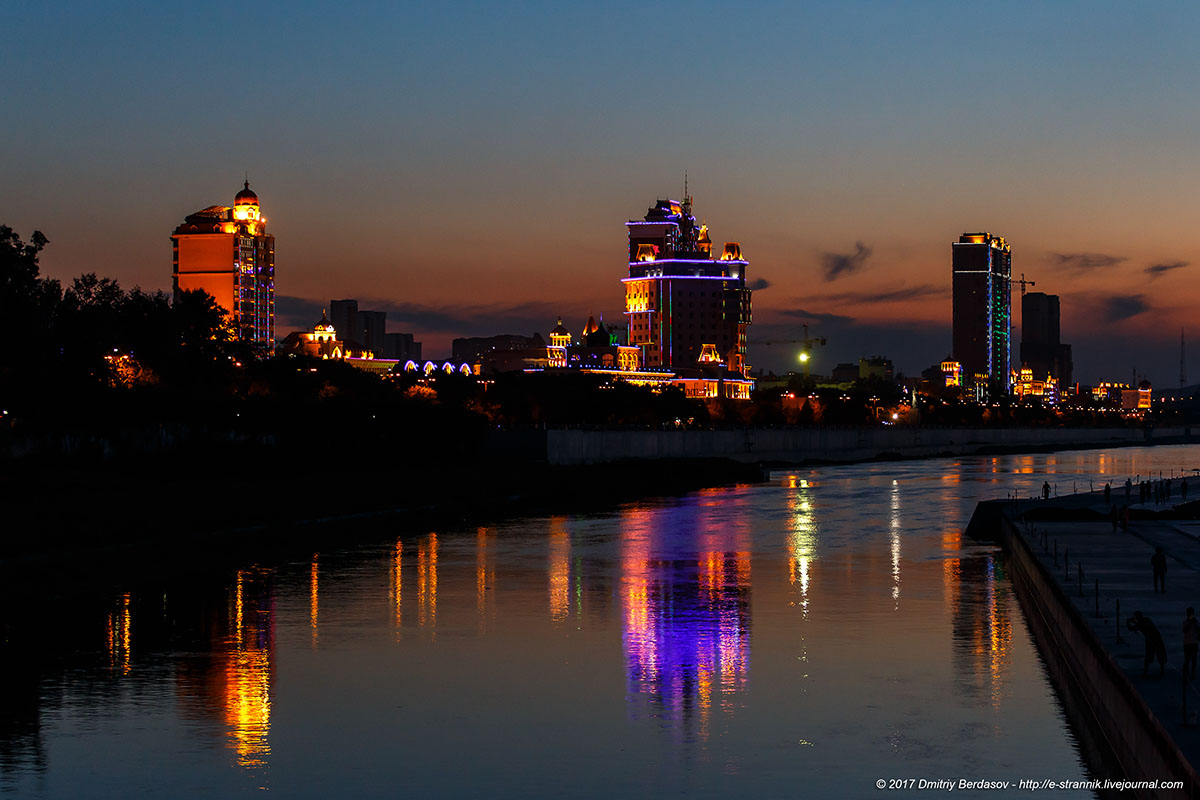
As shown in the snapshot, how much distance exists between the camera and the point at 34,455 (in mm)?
88062

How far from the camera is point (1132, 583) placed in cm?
4397

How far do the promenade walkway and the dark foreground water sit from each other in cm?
220

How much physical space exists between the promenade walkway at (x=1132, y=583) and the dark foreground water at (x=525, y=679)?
220 cm

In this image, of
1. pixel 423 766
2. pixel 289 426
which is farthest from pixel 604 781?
pixel 289 426

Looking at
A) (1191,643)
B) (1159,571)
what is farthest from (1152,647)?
(1159,571)

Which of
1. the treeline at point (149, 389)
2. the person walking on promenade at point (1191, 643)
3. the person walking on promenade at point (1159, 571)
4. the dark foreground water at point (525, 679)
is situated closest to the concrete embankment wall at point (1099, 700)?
the dark foreground water at point (525, 679)

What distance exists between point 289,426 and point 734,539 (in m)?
47.8

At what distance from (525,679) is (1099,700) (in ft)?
44.9

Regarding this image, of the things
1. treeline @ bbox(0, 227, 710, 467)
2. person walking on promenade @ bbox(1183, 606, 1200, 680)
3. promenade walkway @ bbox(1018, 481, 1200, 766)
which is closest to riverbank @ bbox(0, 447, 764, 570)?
treeline @ bbox(0, 227, 710, 467)

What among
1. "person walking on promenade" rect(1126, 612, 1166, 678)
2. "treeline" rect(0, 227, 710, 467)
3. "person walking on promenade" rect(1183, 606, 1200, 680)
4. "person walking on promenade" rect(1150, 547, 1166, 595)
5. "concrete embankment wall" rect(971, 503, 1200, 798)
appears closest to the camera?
"concrete embankment wall" rect(971, 503, 1200, 798)

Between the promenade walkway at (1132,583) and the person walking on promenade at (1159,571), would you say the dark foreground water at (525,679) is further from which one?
the person walking on promenade at (1159,571)

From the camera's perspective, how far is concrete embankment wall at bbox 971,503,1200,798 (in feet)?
73.5

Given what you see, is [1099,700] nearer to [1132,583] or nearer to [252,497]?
[1132,583]

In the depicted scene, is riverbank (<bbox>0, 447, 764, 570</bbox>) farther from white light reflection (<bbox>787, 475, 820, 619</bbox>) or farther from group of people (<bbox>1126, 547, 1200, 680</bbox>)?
group of people (<bbox>1126, 547, 1200, 680</bbox>)
